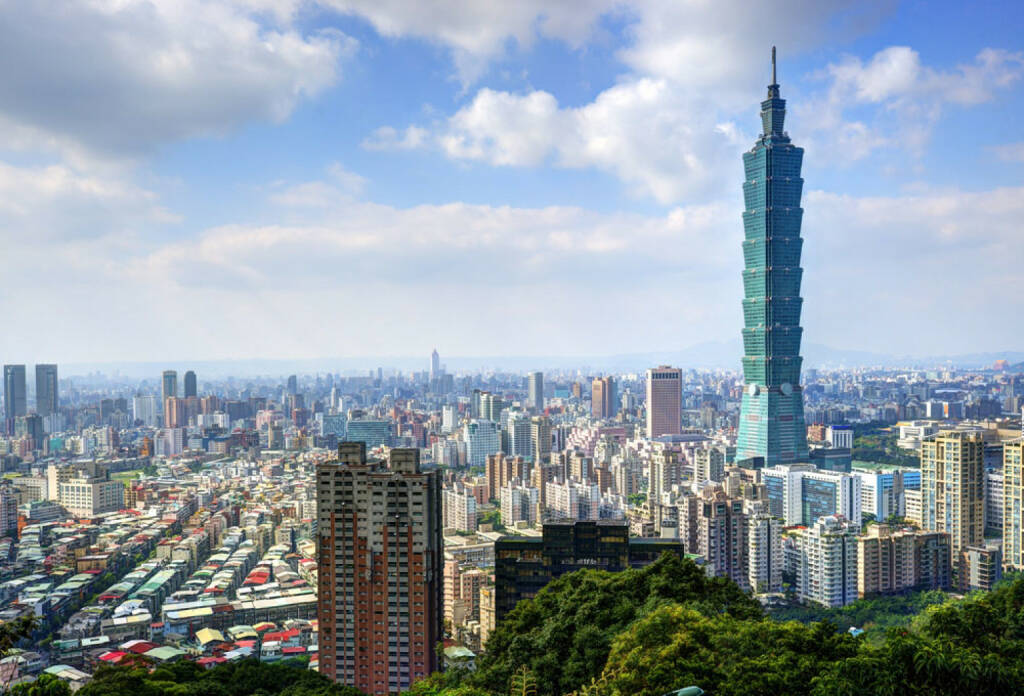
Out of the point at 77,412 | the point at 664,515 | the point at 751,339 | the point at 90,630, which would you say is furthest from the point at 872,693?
the point at 77,412

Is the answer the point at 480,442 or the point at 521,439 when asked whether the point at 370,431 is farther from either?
the point at 521,439

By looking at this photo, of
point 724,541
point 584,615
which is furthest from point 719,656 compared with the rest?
point 724,541

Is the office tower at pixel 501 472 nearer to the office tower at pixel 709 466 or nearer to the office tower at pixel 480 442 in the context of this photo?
the office tower at pixel 709 466

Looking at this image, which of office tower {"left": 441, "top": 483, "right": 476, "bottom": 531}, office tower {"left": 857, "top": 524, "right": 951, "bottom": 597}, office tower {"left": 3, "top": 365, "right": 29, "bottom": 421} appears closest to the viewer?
office tower {"left": 857, "top": 524, "right": 951, "bottom": 597}

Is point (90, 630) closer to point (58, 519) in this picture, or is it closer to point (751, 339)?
point (58, 519)

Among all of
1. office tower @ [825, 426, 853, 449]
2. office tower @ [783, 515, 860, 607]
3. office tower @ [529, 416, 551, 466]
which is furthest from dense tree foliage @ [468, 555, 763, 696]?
office tower @ [825, 426, 853, 449]

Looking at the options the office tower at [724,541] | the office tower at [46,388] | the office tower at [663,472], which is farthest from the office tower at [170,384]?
the office tower at [724,541]

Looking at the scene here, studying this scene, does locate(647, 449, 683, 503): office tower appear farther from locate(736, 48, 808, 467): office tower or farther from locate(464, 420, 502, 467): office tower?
locate(464, 420, 502, 467): office tower
